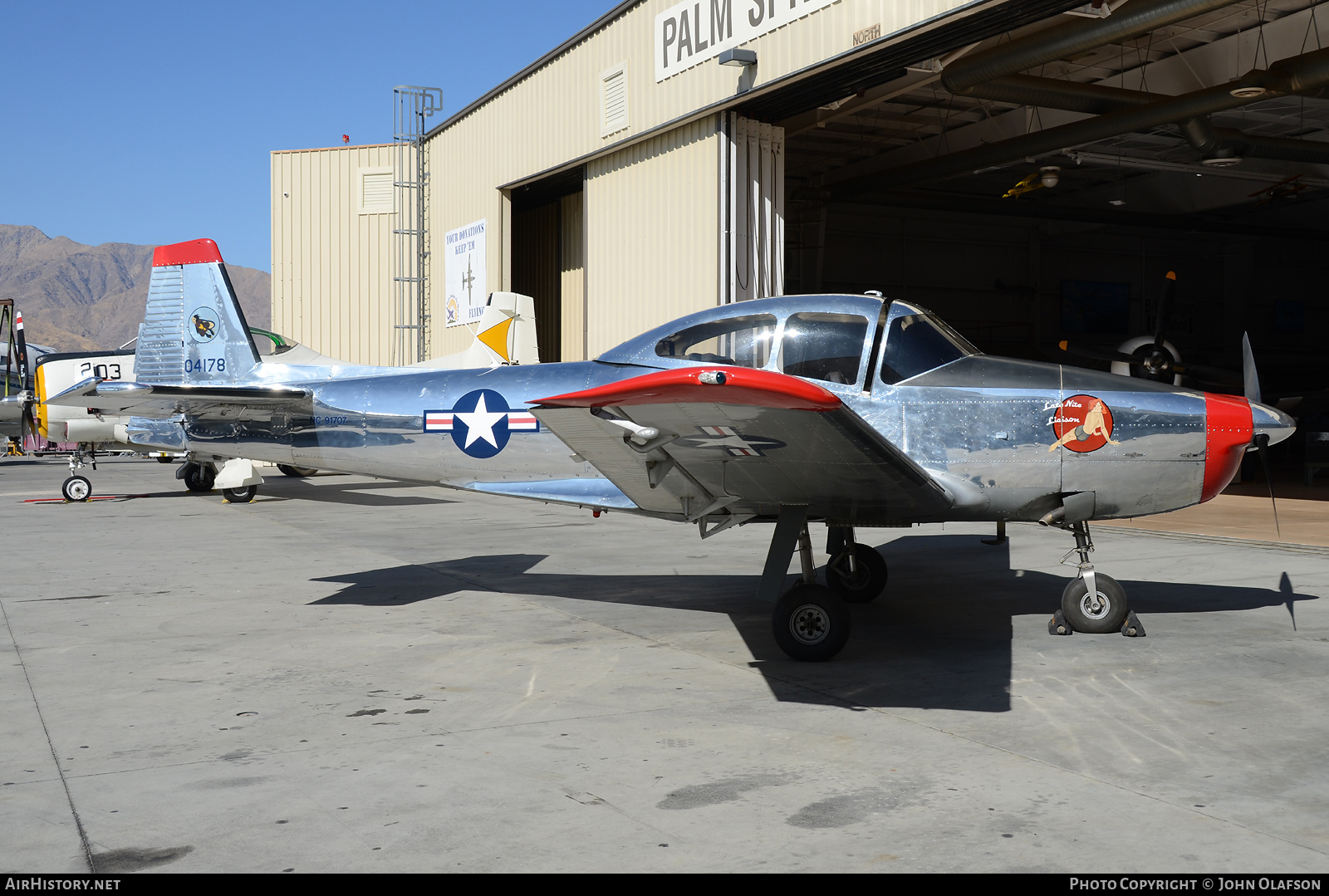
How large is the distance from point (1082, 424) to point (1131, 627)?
1.47 metres

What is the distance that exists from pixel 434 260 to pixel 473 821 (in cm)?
2399

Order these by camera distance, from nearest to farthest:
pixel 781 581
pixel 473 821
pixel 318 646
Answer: pixel 473 821 < pixel 781 581 < pixel 318 646

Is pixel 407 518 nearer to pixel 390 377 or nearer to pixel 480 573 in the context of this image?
pixel 480 573

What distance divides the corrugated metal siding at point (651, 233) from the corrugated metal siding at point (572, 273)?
5.19 m

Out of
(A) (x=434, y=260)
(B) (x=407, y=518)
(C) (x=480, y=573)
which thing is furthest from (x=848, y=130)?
(C) (x=480, y=573)

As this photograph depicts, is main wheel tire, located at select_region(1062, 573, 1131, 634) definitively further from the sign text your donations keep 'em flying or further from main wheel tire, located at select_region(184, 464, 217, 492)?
main wheel tire, located at select_region(184, 464, 217, 492)

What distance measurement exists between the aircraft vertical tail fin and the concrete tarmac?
2175mm

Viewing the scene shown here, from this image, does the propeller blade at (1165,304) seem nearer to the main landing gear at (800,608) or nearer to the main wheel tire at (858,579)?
the main wheel tire at (858,579)

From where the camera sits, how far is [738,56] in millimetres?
14703

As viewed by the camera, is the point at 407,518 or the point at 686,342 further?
the point at 407,518

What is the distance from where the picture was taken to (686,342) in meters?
6.77

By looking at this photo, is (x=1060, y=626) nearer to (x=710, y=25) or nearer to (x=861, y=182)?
(x=710, y=25)

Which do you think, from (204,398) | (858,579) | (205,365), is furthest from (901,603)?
(205,365)
